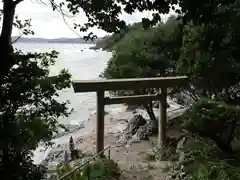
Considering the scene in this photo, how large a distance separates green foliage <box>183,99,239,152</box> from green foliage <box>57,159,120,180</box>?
66.6 inches

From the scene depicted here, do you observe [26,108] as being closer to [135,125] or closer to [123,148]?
[123,148]

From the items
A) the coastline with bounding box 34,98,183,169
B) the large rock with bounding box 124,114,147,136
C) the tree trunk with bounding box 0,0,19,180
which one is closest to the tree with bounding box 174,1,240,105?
the coastline with bounding box 34,98,183,169

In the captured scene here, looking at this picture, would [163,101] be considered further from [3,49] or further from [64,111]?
[3,49]

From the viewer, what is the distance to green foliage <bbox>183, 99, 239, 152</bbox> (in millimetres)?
6633

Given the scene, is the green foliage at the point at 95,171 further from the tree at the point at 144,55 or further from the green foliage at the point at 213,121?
the tree at the point at 144,55

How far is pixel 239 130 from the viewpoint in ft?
26.5

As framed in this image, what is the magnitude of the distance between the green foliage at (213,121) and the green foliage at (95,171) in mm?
1691

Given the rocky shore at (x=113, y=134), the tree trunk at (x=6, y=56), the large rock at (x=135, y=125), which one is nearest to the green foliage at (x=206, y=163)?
the tree trunk at (x=6, y=56)

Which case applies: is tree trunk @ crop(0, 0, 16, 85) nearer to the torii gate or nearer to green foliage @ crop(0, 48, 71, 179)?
green foliage @ crop(0, 48, 71, 179)

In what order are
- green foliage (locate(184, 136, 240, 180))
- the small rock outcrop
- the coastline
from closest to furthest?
green foliage (locate(184, 136, 240, 180)), the small rock outcrop, the coastline

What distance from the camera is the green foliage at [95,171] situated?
591 centimetres

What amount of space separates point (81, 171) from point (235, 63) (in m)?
5.17

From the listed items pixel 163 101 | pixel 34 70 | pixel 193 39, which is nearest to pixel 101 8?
pixel 34 70

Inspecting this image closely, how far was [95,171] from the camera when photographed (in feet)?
20.3
